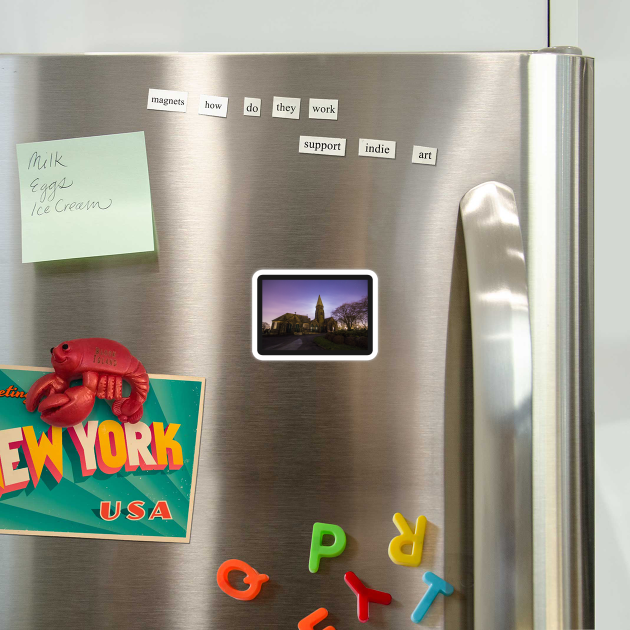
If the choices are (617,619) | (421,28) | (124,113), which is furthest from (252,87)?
(617,619)

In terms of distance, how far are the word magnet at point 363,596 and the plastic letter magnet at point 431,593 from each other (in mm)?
30

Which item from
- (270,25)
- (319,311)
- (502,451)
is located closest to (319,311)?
(319,311)

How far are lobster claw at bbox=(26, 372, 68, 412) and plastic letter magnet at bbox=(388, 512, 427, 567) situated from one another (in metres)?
0.37

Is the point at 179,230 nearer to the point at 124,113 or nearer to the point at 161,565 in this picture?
the point at 124,113

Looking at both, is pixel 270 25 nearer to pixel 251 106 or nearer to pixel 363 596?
pixel 251 106

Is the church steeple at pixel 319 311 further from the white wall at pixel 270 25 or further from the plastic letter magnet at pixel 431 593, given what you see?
the white wall at pixel 270 25

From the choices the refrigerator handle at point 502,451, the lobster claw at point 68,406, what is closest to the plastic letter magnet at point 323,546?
the refrigerator handle at point 502,451

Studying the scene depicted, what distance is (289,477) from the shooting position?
0.50 metres

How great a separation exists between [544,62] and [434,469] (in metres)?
0.44

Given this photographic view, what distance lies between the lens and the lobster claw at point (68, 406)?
48cm

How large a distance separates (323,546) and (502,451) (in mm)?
205

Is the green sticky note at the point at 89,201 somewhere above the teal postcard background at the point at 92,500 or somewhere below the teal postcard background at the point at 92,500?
above

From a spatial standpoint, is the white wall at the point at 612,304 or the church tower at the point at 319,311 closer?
the church tower at the point at 319,311

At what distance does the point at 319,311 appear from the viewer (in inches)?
20.0
